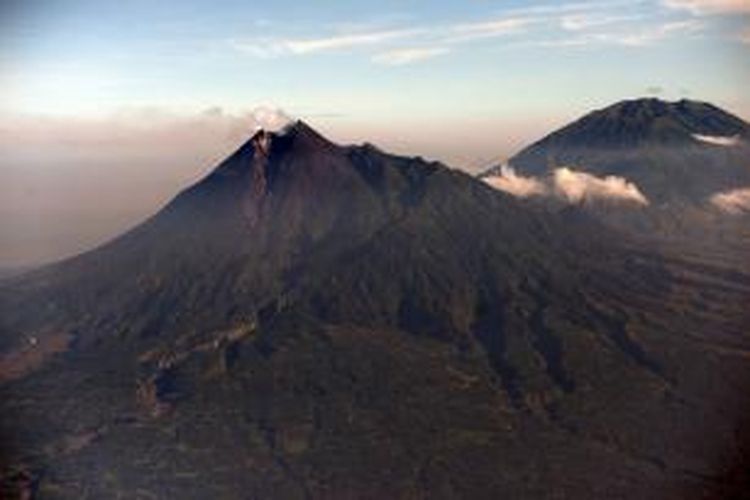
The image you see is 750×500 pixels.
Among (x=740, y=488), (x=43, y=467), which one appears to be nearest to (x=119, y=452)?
(x=43, y=467)

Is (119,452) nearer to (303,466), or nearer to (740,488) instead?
(303,466)

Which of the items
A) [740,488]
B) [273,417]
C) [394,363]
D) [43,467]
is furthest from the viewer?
[394,363]

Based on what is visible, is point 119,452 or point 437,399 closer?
point 119,452

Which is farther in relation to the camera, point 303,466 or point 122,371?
point 122,371

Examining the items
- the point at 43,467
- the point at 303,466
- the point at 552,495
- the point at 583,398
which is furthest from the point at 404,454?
the point at 43,467

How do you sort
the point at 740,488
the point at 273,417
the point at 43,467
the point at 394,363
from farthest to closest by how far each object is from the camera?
the point at 394,363
the point at 273,417
the point at 43,467
the point at 740,488

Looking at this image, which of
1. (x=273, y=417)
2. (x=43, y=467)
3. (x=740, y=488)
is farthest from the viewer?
(x=273, y=417)

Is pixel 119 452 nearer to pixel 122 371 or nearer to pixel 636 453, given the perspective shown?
pixel 122 371

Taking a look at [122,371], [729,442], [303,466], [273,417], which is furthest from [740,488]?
[122,371]
